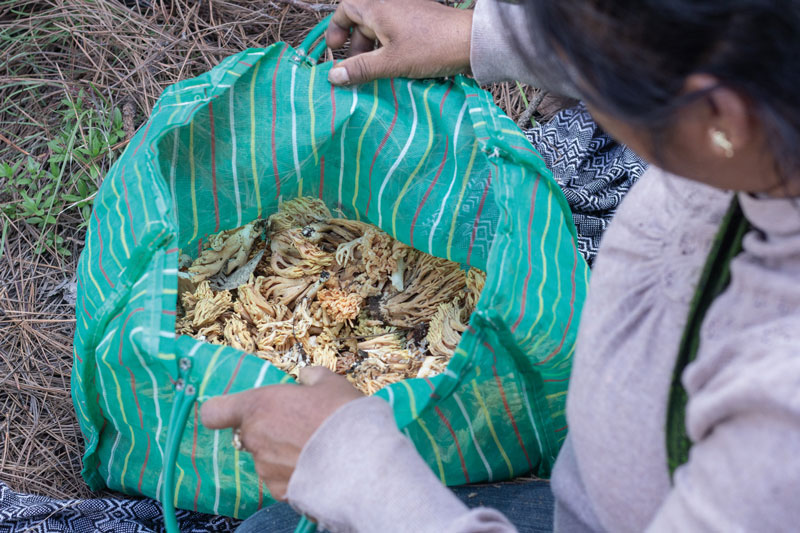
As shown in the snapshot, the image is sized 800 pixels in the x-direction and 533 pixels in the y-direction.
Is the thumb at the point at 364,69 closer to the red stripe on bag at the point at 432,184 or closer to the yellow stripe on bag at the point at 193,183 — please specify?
the red stripe on bag at the point at 432,184

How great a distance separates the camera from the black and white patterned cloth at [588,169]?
5.28 ft

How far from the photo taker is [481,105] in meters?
1.21

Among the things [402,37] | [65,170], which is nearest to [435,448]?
[402,37]

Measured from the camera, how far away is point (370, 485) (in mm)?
715

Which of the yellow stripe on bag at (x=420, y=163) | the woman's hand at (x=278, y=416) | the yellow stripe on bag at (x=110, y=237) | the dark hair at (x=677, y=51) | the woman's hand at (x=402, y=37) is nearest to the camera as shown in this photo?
the dark hair at (x=677, y=51)

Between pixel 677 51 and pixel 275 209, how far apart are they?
1.19 m

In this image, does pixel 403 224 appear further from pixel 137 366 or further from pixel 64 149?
pixel 64 149

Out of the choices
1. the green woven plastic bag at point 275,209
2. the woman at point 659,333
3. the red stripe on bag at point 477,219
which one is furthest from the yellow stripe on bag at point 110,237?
the red stripe on bag at point 477,219

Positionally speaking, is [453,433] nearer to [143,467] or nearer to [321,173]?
[143,467]

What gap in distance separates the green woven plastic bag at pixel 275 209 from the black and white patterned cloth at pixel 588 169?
0.32 meters

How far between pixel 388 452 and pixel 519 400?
430mm

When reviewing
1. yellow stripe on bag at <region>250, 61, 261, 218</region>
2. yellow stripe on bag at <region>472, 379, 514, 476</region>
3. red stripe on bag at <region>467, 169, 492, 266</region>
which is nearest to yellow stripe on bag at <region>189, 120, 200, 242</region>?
yellow stripe on bag at <region>250, 61, 261, 218</region>

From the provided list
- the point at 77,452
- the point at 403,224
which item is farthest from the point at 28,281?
the point at 403,224

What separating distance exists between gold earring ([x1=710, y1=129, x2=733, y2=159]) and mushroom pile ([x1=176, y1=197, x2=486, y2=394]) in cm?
88
